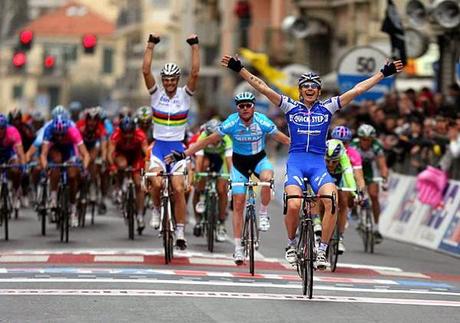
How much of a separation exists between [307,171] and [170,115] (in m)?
4.18

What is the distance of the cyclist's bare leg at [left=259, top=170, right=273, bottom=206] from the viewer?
20500mm

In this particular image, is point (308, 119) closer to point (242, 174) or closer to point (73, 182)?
point (242, 174)

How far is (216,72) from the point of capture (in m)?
84.6

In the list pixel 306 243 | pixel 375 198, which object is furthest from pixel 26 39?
pixel 306 243

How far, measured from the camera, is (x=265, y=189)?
807 inches

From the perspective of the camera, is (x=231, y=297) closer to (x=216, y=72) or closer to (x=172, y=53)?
(x=216, y=72)

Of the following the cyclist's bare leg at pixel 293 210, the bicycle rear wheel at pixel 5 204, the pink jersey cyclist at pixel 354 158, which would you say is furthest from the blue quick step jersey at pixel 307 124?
the bicycle rear wheel at pixel 5 204

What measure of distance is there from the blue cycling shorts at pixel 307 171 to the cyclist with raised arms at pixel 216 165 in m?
6.24

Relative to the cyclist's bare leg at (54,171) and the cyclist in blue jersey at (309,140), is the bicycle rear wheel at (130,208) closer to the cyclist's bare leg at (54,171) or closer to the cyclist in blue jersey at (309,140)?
the cyclist's bare leg at (54,171)

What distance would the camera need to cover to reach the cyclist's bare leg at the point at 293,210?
1795 cm

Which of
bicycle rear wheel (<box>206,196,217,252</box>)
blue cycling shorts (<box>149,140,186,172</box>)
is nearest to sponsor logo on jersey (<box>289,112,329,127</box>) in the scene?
blue cycling shorts (<box>149,140,186,172</box>)

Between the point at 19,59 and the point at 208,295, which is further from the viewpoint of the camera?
the point at 19,59

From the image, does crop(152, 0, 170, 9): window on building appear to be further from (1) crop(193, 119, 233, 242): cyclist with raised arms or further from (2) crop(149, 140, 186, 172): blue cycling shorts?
(2) crop(149, 140, 186, 172): blue cycling shorts

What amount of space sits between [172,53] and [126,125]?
7970 centimetres
